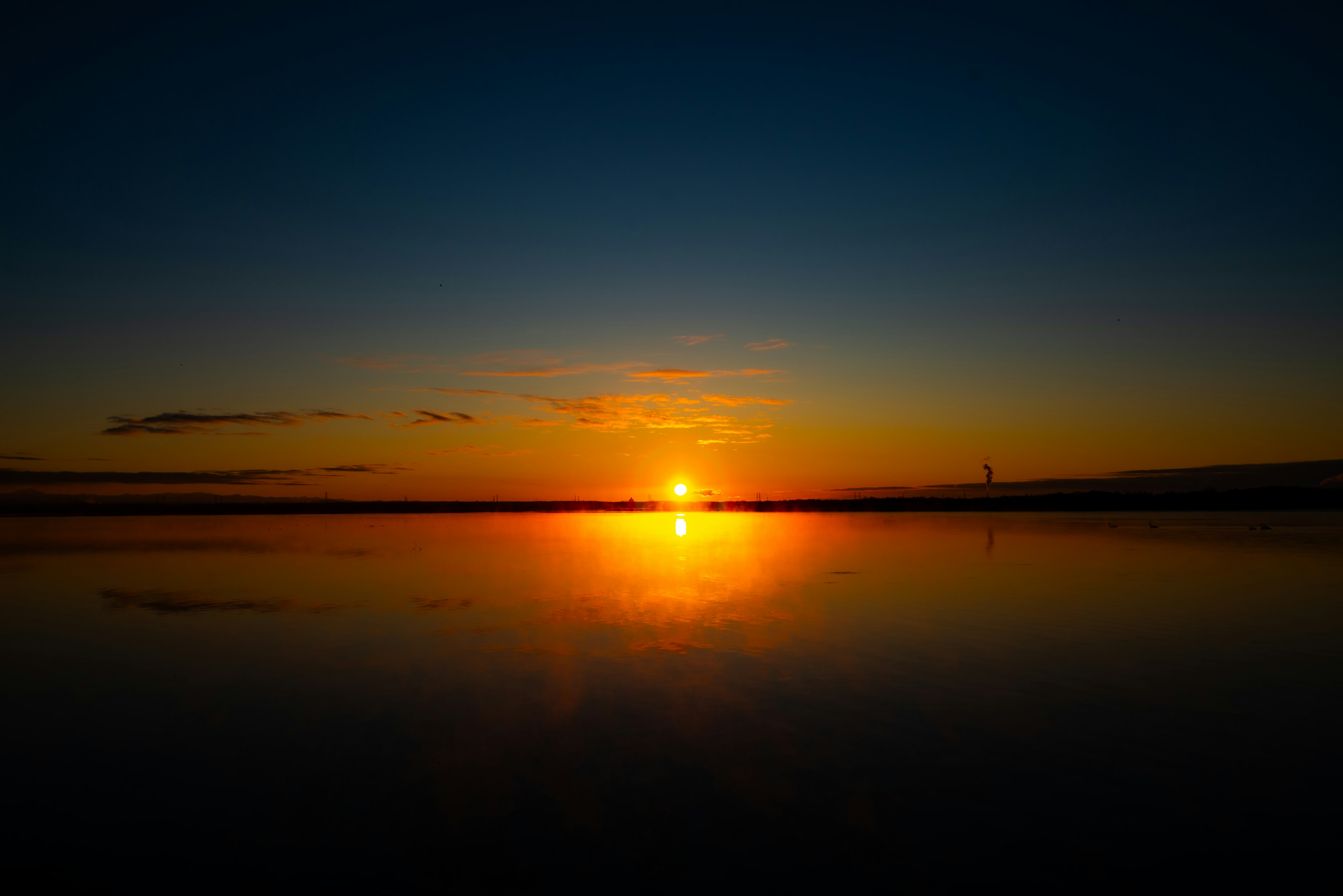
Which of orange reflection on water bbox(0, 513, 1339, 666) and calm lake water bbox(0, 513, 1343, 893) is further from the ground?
orange reflection on water bbox(0, 513, 1339, 666)

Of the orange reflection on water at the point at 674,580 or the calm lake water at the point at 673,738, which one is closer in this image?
the calm lake water at the point at 673,738

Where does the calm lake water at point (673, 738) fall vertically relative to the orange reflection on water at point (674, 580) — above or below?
below

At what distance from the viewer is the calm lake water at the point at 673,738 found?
275 inches

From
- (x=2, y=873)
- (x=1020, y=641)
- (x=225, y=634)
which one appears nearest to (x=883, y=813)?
(x=2, y=873)

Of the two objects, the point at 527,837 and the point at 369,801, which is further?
the point at 369,801

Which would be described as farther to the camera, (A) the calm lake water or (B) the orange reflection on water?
(B) the orange reflection on water

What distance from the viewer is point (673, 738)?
1030 cm

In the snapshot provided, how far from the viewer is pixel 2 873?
6480 mm

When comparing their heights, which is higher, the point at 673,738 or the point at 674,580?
the point at 674,580

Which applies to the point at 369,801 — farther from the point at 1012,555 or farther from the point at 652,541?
the point at 652,541

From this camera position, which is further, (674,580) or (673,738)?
(674,580)

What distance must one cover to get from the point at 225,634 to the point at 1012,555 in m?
32.9

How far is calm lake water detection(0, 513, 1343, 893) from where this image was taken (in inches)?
275

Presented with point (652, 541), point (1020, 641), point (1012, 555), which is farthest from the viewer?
point (652, 541)
